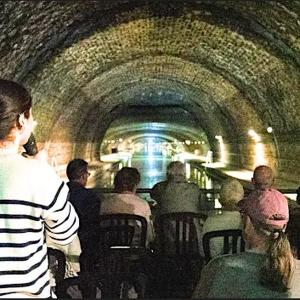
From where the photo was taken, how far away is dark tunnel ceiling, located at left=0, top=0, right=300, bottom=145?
9.75 m

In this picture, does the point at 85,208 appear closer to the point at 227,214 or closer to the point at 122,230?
the point at 122,230

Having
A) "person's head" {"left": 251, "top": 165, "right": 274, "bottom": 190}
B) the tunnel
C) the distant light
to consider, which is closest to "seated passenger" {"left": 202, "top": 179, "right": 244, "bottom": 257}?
"person's head" {"left": 251, "top": 165, "right": 274, "bottom": 190}

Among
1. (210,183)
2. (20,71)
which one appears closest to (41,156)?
(20,71)

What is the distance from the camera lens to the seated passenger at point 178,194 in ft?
22.3

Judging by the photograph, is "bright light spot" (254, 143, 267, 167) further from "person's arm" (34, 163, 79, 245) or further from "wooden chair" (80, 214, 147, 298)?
"person's arm" (34, 163, 79, 245)

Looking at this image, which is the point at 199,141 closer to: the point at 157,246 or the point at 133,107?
the point at 133,107

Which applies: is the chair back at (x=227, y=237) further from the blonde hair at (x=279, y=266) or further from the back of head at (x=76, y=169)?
the blonde hair at (x=279, y=266)

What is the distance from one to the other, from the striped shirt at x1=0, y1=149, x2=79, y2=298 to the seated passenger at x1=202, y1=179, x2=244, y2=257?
266 centimetres

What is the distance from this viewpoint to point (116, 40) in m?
12.8

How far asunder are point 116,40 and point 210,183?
890 cm

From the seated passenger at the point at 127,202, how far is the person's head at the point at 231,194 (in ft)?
3.52

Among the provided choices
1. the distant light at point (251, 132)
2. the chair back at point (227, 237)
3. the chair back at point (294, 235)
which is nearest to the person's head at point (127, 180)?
the chair back at point (227, 237)

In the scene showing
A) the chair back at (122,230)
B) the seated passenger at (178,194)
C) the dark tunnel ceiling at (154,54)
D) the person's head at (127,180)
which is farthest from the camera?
the dark tunnel ceiling at (154,54)

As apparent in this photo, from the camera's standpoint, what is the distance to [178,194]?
6.82 metres
